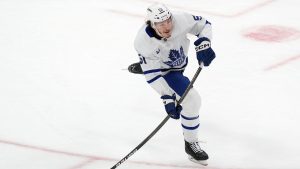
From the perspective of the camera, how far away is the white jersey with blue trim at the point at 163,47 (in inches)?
183

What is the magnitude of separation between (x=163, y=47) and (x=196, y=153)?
792mm

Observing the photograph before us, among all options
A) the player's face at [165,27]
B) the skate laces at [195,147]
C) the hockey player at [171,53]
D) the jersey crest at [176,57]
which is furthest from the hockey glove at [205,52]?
the skate laces at [195,147]

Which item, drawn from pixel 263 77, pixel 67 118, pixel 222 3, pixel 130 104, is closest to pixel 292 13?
pixel 222 3

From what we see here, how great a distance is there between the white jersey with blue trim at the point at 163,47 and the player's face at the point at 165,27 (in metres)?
0.07

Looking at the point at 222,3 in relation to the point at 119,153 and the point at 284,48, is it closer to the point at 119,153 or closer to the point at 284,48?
the point at 284,48

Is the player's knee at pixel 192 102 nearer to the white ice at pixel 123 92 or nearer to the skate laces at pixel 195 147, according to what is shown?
the skate laces at pixel 195 147

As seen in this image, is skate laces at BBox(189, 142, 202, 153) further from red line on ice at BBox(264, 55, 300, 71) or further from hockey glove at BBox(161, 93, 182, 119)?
red line on ice at BBox(264, 55, 300, 71)

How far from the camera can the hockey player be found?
4.55 m

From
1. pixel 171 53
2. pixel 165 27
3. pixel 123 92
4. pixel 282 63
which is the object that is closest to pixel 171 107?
pixel 171 53

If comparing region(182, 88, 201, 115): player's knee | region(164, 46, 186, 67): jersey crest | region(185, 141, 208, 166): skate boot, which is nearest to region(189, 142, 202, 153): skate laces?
region(185, 141, 208, 166): skate boot

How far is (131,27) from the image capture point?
7.73 m

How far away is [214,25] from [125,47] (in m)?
1.01

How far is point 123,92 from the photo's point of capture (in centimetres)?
618

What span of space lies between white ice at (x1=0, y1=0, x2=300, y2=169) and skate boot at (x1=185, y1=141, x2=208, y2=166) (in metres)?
0.08
